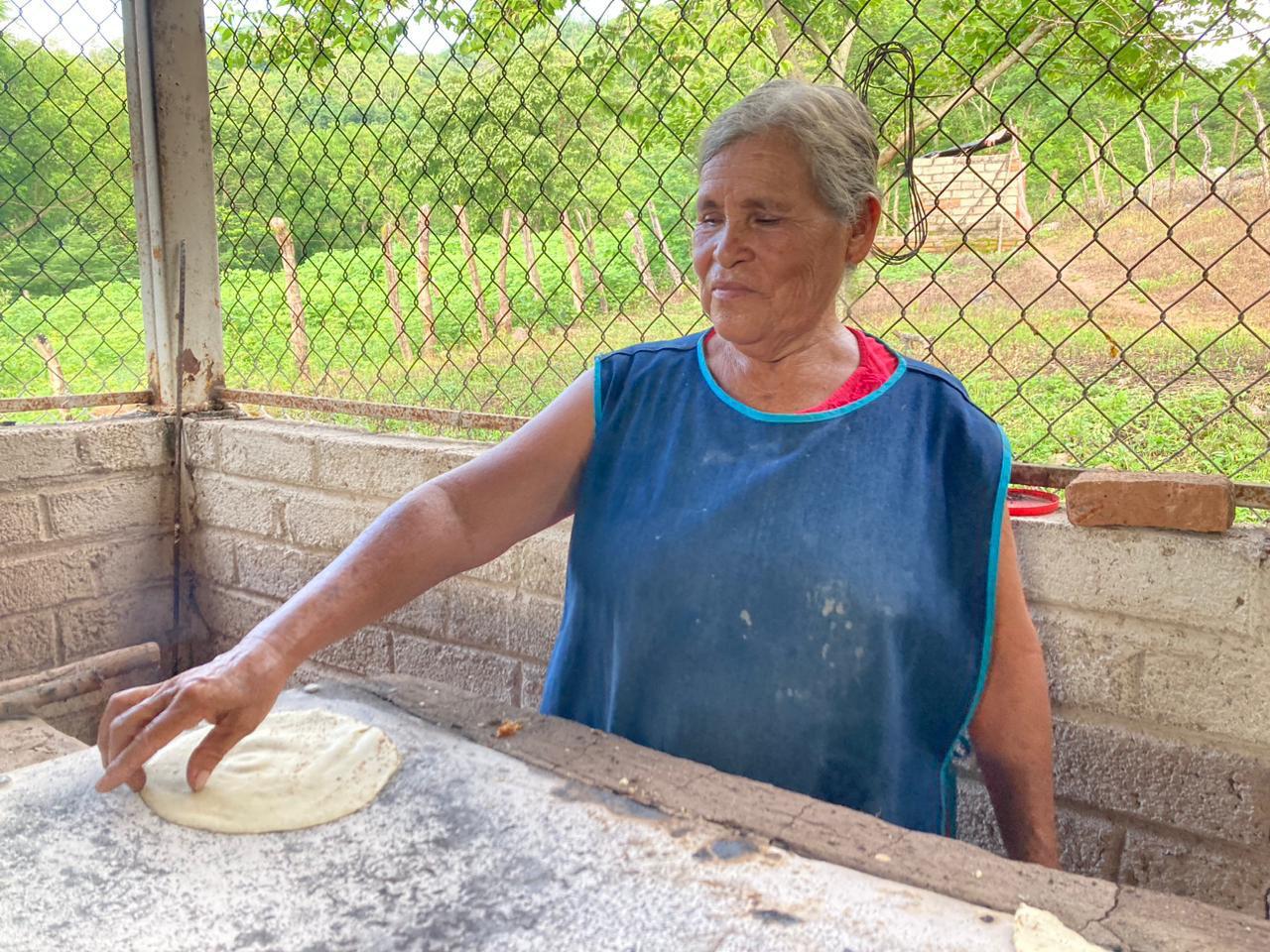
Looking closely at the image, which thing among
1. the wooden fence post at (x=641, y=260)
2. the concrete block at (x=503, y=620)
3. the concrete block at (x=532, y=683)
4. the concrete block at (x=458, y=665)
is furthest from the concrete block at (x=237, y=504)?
the wooden fence post at (x=641, y=260)

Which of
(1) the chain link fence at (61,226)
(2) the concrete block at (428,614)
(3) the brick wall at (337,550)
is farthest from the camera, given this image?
(1) the chain link fence at (61,226)

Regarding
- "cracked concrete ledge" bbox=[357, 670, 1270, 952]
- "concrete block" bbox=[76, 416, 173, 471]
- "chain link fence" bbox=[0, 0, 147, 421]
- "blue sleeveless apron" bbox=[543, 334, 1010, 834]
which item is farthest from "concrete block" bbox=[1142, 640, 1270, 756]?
"chain link fence" bbox=[0, 0, 147, 421]

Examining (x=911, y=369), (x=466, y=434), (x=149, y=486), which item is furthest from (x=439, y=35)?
(x=911, y=369)

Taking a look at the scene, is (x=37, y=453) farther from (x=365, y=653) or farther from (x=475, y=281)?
(x=475, y=281)

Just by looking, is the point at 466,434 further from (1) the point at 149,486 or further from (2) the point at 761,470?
(2) the point at 761,470

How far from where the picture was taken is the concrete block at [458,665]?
8.75 feet

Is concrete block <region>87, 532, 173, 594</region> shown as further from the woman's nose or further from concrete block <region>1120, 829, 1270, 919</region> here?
concrete block <region>1120, 829, 1270, 919</region>

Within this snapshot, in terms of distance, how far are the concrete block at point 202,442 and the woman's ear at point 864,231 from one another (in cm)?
220

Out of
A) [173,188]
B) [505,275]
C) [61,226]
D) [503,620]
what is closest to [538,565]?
[503,620]

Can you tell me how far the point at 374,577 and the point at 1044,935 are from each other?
1002 mm

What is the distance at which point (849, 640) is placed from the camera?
1541 millimetres

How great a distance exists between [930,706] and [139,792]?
111 cm

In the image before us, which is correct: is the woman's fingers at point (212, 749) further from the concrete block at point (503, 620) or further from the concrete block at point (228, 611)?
the concrete block at point (228, 611)

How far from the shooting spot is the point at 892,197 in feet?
7.63
